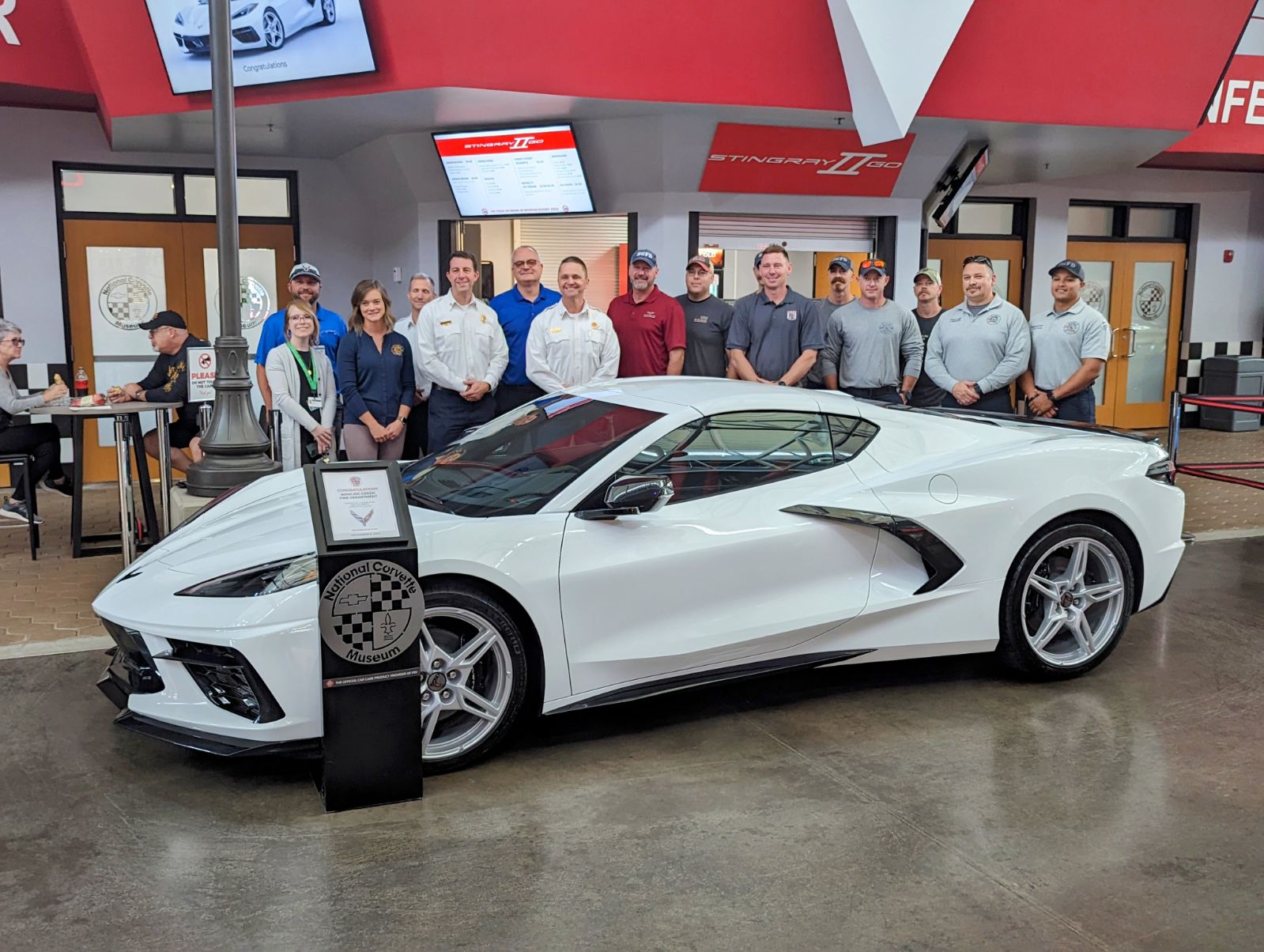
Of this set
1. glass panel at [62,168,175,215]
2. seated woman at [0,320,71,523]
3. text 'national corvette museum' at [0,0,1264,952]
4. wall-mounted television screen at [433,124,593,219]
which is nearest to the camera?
text 'national corvette museum' at [0,0,1264,952]

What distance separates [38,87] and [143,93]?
3.67 feet

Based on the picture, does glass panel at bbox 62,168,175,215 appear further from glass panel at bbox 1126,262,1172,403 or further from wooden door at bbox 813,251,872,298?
glass panel at bbox 1126,262,1172,403

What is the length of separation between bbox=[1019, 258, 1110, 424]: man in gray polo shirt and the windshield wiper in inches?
170

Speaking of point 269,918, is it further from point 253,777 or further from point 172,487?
point 172,487

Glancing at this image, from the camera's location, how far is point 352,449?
6891 mm

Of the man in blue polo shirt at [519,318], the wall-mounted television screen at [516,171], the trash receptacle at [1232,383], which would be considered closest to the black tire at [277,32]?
the wall-mounted television screen at [516,171]

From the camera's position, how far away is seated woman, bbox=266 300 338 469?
6898 millimetres

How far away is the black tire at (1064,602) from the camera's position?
4.62 metres

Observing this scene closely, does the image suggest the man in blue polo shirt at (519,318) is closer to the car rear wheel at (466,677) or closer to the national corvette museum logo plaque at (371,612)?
the car rear wheel at (466,677)

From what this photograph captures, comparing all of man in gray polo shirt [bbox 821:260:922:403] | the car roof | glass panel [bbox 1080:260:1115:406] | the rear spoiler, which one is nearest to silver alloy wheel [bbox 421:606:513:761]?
the car roof

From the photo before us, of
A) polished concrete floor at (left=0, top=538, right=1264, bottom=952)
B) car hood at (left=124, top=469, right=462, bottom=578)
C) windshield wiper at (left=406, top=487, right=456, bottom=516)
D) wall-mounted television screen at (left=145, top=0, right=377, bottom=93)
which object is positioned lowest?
polished concrete floor at (left=0, top=538, right=1264, bottom=952)

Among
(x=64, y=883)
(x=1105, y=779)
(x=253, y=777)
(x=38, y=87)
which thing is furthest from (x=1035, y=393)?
(x=38, y=87)

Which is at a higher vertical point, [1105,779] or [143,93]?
[143,93]

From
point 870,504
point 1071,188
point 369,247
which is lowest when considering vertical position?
point 870,504
